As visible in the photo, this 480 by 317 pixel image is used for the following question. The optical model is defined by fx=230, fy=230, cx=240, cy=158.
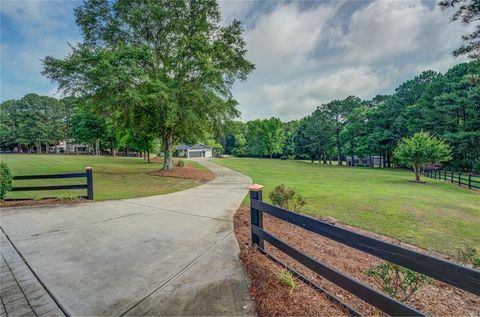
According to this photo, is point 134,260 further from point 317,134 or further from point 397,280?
point 317,134

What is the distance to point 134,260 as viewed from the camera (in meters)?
3.59

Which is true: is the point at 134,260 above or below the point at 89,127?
below

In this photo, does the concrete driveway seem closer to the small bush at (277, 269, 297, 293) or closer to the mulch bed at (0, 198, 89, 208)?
the small bush at (277, 269, 297, 293)

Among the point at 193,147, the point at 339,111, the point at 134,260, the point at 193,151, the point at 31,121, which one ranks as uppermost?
the point at 31,121

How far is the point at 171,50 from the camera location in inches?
687

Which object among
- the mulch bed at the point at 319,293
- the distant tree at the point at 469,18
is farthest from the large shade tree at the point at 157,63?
the mulch bed at the point at 319,293

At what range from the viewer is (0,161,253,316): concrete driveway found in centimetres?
258

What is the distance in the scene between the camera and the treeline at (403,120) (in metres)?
27.3

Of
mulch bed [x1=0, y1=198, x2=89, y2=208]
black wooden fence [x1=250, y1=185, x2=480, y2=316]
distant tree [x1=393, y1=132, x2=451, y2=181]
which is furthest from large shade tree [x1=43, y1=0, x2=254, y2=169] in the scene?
distant tree [x1=393, y1=132, x2=451, y2=181]

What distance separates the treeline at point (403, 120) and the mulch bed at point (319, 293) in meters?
12.5

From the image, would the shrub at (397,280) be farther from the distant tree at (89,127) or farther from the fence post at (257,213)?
the distant tree at (89,127)

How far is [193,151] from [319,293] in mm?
72739

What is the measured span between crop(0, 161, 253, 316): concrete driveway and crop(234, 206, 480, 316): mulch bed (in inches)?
8.1

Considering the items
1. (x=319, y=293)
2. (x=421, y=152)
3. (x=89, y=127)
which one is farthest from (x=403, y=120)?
(x=89, y=127)
